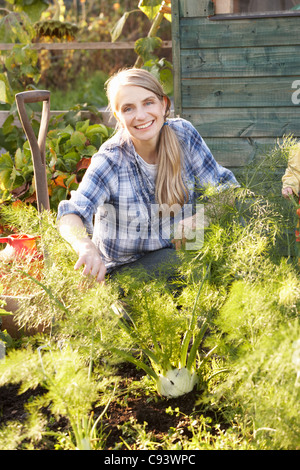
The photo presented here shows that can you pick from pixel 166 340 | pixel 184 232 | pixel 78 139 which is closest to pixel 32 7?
pixel 78 139

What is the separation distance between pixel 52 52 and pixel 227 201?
9.17 m

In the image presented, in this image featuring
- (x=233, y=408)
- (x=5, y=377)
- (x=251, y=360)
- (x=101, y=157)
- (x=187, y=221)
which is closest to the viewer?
(x=251, y=360)

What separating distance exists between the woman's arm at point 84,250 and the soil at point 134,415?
0.41 metres

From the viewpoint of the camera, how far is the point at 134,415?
1.73m

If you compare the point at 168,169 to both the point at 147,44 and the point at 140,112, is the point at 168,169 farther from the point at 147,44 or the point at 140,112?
the point at 147,44

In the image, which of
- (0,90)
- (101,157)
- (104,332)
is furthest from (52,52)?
(104,332)

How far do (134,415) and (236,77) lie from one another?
8.84ft

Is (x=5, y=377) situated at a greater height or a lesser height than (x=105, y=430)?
greater

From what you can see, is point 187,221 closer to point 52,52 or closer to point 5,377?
point 5,377

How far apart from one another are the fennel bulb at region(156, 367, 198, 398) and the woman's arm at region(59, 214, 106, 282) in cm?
38

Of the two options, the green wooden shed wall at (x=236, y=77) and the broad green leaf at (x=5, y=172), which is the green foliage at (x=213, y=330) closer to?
the green wooden shed wall at (x=236, y=77)

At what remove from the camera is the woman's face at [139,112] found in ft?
7.66

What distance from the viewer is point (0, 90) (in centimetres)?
374

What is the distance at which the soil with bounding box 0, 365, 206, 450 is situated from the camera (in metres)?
1.65
